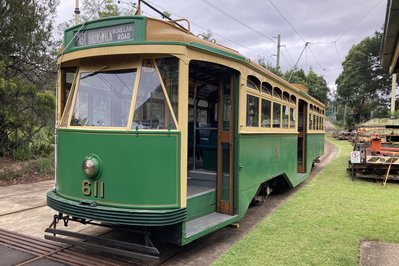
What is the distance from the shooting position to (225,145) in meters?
5.69

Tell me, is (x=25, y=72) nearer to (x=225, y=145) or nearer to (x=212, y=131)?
(x=212, y=131)

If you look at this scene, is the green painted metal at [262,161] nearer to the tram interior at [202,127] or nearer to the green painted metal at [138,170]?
the tram interior at [202,127]

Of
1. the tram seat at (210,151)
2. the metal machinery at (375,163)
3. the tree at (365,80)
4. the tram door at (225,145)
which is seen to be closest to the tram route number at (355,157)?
the metal machinery at (375,163)

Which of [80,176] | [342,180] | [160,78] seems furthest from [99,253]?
[342,180]

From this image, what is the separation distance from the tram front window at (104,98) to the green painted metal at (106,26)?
350 mm

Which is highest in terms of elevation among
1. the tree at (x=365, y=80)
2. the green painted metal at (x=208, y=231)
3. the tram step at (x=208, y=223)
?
the tree at (x=365, y=80)

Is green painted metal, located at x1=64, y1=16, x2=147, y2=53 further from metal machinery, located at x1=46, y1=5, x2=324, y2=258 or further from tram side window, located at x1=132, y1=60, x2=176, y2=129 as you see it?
tram side window, located at x1=132, y1=60, x2=176, y2=129

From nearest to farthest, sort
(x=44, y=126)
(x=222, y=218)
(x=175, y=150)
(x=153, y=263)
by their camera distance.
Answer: (x=175, y=150)
(x=153, y=263)
(x=222, y=218)
(x=44, y=126)

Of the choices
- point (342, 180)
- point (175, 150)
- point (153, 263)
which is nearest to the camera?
point (175, 150)

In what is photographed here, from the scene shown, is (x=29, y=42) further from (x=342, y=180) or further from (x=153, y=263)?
(x=342, y=180)

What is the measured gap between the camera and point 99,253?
494 cm

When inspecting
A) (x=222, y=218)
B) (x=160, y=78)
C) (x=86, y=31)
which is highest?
(x=86, y=31)

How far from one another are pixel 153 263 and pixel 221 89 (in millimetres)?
2754

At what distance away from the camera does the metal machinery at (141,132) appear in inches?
167
